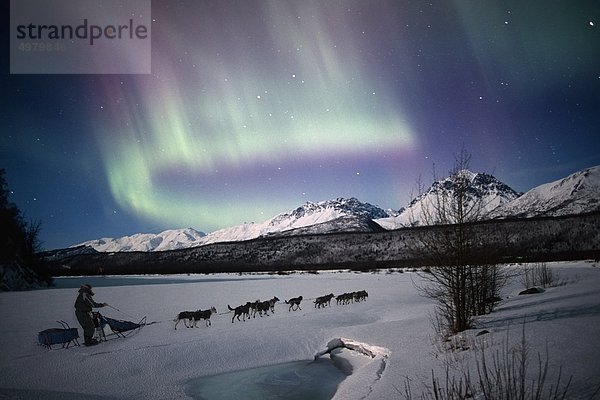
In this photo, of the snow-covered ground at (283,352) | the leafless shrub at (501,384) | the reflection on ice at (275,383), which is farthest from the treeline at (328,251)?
the leafless shrub at (501,384)

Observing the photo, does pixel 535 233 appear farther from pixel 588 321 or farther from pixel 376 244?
pixel 588 321

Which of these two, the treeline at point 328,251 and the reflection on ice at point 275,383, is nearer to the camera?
the reflection on ice at point 275,383

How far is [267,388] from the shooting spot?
750 cm

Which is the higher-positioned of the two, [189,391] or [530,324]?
[530,324]

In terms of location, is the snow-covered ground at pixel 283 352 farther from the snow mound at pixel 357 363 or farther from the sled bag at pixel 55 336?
the sled bag at pixel 55 336

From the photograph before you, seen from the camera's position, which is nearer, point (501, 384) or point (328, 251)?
point (501, 384)

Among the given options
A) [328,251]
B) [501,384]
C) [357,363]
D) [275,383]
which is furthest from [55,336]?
[328,251]

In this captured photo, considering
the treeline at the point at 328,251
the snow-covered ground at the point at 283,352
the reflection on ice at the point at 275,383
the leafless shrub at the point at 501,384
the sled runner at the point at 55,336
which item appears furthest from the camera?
the treeline at the point at 328,251

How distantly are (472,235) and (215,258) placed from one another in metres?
107

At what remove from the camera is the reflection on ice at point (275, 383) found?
7156mm

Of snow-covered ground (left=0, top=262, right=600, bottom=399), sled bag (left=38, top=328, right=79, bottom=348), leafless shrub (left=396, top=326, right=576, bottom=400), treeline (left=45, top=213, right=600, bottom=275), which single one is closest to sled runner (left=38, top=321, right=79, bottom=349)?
sled bag (left=38, top=328, right=79, bottom=348)

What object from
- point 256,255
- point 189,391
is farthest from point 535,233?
point 189,391

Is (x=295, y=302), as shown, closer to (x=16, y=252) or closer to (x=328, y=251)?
(x=16, y=252)

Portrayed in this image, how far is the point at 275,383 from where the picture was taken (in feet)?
25.7
